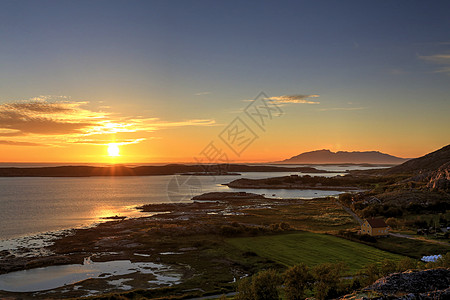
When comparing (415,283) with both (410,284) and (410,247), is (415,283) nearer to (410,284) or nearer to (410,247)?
(410,284)

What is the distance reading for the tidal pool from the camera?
40.6 m

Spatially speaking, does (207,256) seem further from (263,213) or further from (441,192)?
(441,192)

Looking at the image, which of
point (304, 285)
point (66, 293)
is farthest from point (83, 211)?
point (304, 285)

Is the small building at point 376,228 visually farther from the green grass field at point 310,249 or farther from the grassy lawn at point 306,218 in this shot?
the grassy lawn at point 306,218

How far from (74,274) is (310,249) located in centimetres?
3699

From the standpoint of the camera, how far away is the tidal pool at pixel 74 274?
4056 centimetres

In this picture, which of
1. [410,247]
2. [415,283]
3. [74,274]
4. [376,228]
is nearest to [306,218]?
[376,228]

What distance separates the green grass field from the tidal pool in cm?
1704

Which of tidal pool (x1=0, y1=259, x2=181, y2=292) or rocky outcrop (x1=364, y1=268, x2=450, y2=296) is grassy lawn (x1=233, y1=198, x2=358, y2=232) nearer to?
tidal pool (x1=0, y1=259, x2=181, y2=292)

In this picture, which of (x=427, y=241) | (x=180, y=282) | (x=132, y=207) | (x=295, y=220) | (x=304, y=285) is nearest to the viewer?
(x=304, y=285)

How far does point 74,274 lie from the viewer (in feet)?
147

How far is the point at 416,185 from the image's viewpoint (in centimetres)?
12406

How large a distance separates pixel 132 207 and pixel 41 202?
37.2 metres

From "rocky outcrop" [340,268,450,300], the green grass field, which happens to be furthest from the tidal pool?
"rocky outcrop" [340,268,450,300]
